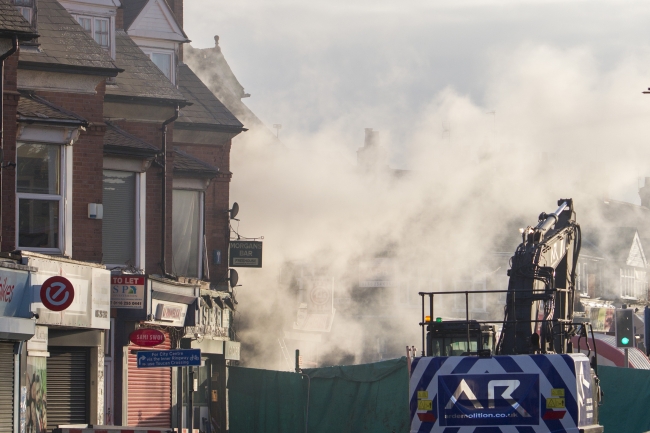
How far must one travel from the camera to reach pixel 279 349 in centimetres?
3512

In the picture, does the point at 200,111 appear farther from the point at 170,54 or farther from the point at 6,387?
the point at 6,387

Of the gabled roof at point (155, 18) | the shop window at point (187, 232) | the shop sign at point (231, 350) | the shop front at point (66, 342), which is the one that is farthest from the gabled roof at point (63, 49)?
the shop sign at point (231, 350)

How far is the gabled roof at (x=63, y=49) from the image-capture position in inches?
736

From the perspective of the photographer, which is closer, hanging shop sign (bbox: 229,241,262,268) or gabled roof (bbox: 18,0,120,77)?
gabled roof (bbox: 18,0,120,77)

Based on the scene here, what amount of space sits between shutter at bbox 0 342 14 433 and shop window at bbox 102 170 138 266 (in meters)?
4.46

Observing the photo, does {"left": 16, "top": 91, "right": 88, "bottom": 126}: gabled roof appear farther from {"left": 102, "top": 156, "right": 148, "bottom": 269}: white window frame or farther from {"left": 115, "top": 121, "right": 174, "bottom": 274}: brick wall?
{"left": 115, "top": 121, "right": 174, "bottom": 274}: brick wall

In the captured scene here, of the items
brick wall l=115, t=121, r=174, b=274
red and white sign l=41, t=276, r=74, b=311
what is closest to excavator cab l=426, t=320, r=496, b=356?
red and white sign l=41, t=276, r=74, b=311

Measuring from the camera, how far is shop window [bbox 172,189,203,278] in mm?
23500

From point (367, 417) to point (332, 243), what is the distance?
58.6 ft

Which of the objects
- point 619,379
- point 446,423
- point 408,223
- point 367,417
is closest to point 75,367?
point 367,417

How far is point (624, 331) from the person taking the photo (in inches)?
845

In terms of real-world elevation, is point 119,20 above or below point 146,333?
above

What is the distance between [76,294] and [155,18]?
32.2ft

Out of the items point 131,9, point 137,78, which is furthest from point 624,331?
point 131,9
